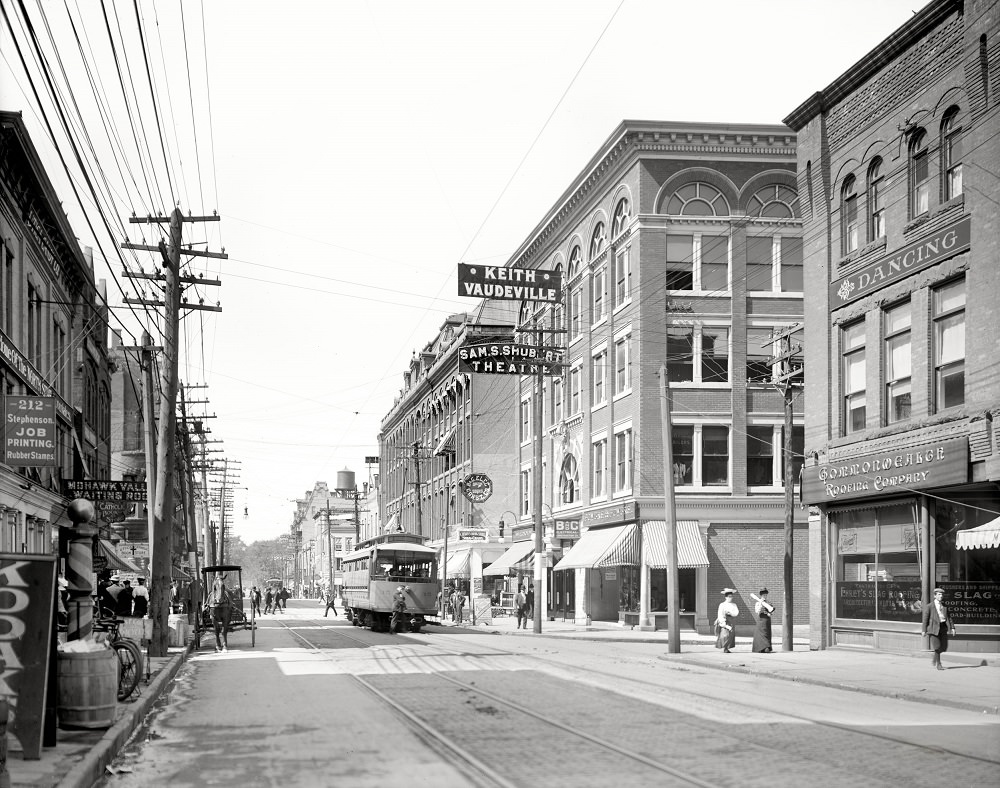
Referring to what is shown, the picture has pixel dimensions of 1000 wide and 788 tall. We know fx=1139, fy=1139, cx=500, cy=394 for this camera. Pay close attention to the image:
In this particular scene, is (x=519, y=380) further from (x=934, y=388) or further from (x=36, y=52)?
(x=36, y=52)

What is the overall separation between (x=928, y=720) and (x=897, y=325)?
12991mm

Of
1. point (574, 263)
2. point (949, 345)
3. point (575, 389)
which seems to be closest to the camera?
point (949, 345)

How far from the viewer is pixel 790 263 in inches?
1687

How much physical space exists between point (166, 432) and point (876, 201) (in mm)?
17635

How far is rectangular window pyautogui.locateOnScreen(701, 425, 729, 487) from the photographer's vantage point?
42.0 m

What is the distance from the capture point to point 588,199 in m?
47.9

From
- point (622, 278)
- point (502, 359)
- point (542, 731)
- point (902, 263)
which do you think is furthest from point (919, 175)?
point (622, 278)

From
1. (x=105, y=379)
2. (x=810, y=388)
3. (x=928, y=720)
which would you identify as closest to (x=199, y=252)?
(x=810, y=388)

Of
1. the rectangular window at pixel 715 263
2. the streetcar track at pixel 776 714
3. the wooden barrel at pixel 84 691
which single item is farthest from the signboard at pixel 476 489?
the wooden barrel at pixel 84 691

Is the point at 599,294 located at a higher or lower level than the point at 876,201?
higher

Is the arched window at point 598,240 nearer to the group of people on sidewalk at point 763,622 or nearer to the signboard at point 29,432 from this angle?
the group of people on sidewalk at point 763,622

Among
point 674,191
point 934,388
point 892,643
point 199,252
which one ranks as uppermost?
point 674,191

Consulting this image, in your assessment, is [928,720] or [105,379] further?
[105,379]

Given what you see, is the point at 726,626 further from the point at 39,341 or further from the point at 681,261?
the point at 39,341
